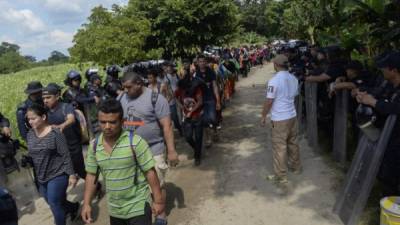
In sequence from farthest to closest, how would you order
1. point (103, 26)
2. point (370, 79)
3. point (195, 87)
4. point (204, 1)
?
point (204, 1)
point (103, 26)
point (195, 87)
point (370, 79)

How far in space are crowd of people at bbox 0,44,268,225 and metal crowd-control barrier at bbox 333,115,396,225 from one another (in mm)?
1956

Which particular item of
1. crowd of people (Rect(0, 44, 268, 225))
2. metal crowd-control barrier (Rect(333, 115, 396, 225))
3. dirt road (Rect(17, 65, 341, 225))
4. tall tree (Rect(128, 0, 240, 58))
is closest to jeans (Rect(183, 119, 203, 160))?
crowd of people (Rect(0, 44, 268, 225))

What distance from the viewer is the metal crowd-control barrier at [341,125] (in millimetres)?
5854

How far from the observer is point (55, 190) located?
4215 mm

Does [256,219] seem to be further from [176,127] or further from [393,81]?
[176,127]

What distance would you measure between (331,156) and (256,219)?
249cm

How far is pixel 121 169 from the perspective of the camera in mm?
3076

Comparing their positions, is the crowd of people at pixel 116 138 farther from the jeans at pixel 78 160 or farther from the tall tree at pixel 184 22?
the tall tree at pixel 184 22

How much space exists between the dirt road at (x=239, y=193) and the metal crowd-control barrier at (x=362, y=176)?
0.26 m

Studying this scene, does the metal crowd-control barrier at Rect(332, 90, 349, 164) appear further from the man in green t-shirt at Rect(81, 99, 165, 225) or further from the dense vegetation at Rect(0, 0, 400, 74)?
the man in green t-shirt at Rect(81, 99, 165, 225)

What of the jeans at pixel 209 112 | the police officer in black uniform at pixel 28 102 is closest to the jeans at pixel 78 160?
the police officer in black uniform at pixel 28 102

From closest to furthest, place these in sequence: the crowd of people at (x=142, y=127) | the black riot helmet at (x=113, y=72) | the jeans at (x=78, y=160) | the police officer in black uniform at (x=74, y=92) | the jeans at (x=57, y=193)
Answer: the crowd of people at (x=142, y=127)
the jeans at (x=57, y=193)
the jeans at (x=78, y=160)
the police officer in black uniform at (x=74, y=92)
the black riot helmet at (x=113, y=72)

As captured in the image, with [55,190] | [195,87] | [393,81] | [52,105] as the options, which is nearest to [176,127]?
[195,87]

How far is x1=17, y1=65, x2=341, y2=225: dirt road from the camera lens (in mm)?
4828
